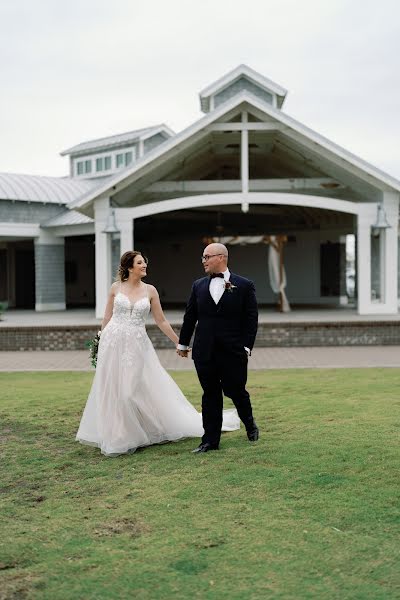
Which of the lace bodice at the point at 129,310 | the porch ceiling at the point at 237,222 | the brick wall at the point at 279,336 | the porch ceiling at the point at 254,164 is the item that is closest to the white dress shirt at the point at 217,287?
the lace bodice at the point at 129,310

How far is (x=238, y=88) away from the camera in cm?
2708

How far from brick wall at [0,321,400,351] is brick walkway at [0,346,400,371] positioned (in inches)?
15.6

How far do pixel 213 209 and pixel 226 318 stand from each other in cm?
1856

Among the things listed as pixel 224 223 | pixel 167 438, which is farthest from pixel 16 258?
pixel 167 438

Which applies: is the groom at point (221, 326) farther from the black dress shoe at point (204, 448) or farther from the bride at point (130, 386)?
the bride at point (130, 386)

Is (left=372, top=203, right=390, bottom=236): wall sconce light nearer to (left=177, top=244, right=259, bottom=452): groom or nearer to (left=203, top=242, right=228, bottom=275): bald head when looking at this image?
(left=177, top=244, right=259, bottom=452): groom

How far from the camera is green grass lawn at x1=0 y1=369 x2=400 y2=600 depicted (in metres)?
3.82

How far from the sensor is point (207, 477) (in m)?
5.81

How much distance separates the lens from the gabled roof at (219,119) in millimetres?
18172

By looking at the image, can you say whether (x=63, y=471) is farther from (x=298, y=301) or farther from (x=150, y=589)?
(x=298, y=301)

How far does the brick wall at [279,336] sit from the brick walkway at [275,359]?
40 cm

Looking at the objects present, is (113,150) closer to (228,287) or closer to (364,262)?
(364,262)

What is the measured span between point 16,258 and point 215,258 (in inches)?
952

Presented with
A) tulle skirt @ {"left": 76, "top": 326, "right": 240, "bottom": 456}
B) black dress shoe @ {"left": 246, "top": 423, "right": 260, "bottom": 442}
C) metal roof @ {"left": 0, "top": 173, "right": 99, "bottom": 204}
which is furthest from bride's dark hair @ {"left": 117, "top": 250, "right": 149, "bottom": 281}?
metal roof @ {"left": 0, "top": 173, "right": 99, "bottom": 204}
